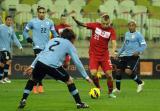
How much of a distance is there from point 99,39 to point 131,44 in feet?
8.84

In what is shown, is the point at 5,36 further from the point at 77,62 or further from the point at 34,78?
the point at 77,62

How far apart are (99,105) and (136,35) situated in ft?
18.7

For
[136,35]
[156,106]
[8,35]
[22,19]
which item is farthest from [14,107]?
[22,19]

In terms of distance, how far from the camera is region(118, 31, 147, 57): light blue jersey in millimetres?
19688

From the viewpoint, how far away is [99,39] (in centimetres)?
1741

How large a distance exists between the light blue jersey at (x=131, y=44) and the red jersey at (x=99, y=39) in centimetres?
235

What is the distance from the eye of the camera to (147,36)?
96.4ft

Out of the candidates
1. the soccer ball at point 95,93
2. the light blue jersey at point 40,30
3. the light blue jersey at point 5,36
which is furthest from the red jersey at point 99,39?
the light blue jersey at point 5,36

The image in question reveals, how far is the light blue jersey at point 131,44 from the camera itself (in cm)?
1969

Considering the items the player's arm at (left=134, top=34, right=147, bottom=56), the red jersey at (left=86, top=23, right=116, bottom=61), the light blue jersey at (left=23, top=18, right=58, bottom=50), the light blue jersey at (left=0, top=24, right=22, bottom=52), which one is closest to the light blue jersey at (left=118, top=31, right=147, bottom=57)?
the player's arm at (left=134, top=34, right=147, bottom=56)

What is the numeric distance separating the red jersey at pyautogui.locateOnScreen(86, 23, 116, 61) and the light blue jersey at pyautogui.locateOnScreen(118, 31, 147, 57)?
7.70ft

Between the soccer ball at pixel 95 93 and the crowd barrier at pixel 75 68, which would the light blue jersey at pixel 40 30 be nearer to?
the soccer ball at pixel 95 93

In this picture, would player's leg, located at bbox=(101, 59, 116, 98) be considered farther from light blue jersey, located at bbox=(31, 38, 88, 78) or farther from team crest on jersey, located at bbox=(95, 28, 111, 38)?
light blue jersey, located at bbox=(31, 38, 88, 78)

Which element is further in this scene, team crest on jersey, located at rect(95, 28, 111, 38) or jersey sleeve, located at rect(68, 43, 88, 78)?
team crest on jersey, located at rect(95, 28, 111, 38)
